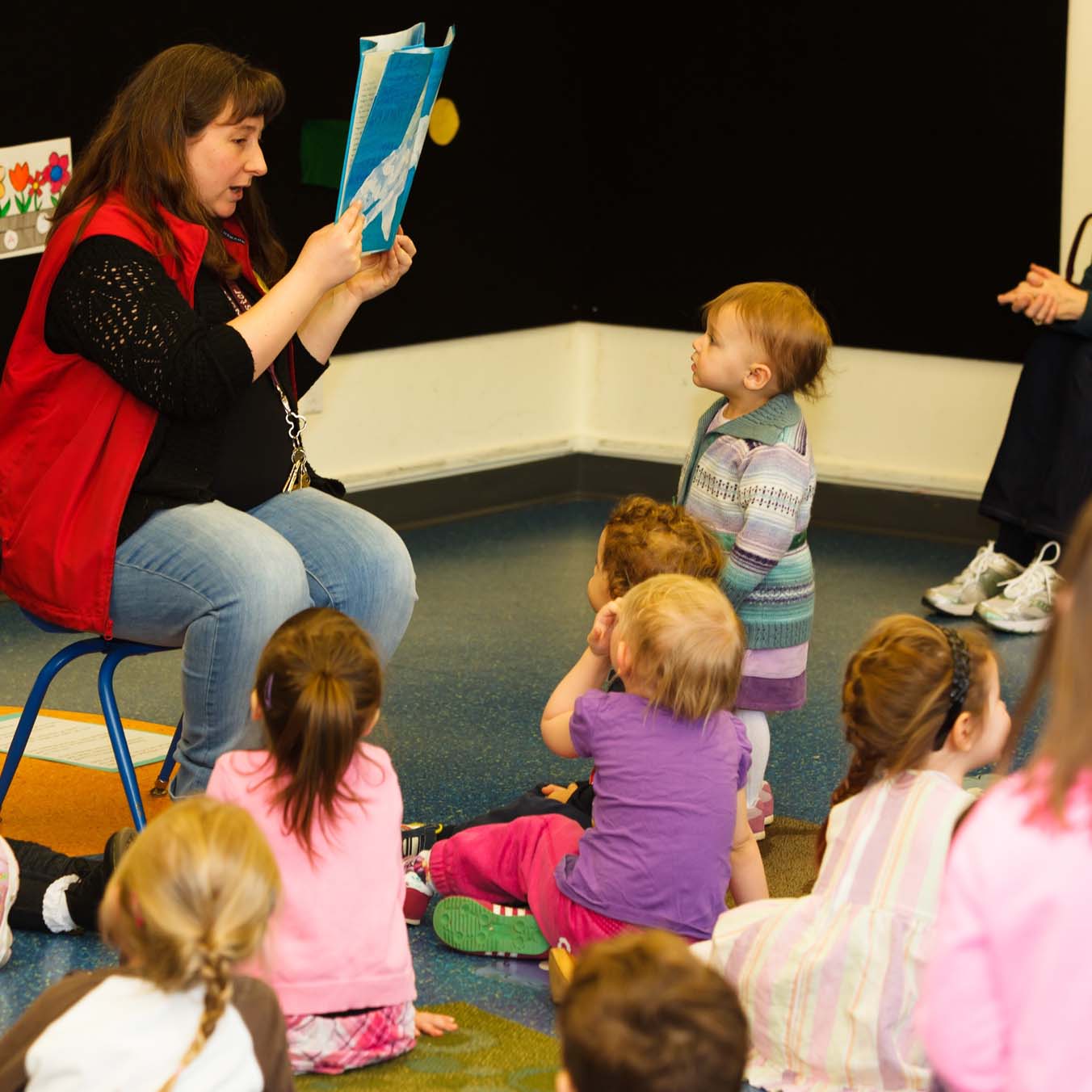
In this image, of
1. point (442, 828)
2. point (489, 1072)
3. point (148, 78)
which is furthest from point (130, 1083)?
point (148, 78)

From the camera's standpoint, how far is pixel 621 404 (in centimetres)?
542

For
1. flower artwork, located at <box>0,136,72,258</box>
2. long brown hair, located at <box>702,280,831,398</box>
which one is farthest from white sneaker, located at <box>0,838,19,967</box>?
flower artwork, located at <box>0,136,72,258</box>

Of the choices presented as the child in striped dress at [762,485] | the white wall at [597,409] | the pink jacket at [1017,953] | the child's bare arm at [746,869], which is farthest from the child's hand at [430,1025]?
the white wall at [597,409]

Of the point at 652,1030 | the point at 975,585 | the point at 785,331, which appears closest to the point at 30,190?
the point at 785,331

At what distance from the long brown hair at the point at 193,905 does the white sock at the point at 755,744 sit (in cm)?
143

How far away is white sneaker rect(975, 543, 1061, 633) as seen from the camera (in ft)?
14.0

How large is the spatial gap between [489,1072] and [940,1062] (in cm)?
97

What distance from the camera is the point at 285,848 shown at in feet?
6.84

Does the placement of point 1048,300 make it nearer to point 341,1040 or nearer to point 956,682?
point 956,682

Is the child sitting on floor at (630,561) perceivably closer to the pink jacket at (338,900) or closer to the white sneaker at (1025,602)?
the pink jacket at (338,900)

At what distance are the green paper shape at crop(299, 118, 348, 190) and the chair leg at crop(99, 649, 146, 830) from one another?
218 cm

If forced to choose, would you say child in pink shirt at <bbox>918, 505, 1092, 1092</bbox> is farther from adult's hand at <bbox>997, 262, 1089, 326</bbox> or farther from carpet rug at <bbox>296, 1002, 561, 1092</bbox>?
adult's hand at <bbox>997, 262, 1089, 326</bbox>

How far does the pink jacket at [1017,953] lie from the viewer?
3.97 feet

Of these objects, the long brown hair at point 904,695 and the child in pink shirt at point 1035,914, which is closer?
the child in pink shirt at point 1035,914
